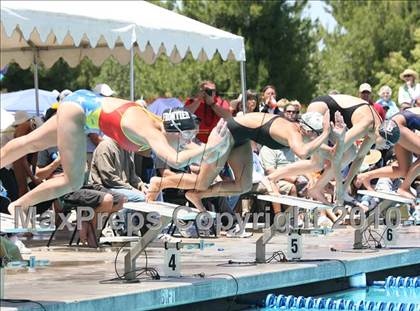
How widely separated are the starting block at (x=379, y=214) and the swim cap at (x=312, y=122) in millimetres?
1393

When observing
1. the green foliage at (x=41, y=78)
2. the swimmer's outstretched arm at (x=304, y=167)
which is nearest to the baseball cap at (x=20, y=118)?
the swimmer's outstretched arm at (x=304, y=167)

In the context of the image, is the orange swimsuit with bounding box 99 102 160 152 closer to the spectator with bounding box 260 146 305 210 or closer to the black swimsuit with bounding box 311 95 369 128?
the black swimsuit with bounding box 311 95 369 128

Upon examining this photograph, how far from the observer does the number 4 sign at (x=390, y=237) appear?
11664mm

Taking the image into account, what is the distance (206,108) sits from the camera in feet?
45.4

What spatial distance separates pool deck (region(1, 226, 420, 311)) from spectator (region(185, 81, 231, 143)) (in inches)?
68.3

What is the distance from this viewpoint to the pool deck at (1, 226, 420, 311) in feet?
24.3

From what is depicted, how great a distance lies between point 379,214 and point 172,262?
3.76 metres

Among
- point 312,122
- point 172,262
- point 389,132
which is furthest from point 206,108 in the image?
point 172,262

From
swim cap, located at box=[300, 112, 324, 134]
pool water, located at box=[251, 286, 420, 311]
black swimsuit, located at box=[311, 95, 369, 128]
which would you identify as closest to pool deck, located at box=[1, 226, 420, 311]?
pool water, located at box=[251, 286, 420, 311]

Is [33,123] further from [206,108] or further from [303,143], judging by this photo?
[303,143]

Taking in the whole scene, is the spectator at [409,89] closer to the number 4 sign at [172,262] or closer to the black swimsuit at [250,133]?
the black swimsuit at [250,133]

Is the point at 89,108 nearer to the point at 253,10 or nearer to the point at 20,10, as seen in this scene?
the point at 20,10

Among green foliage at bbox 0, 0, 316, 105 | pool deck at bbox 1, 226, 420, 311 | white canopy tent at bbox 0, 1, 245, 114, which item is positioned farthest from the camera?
green foliage at bbox 0, 0, 316, 105

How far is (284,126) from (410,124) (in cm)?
341
